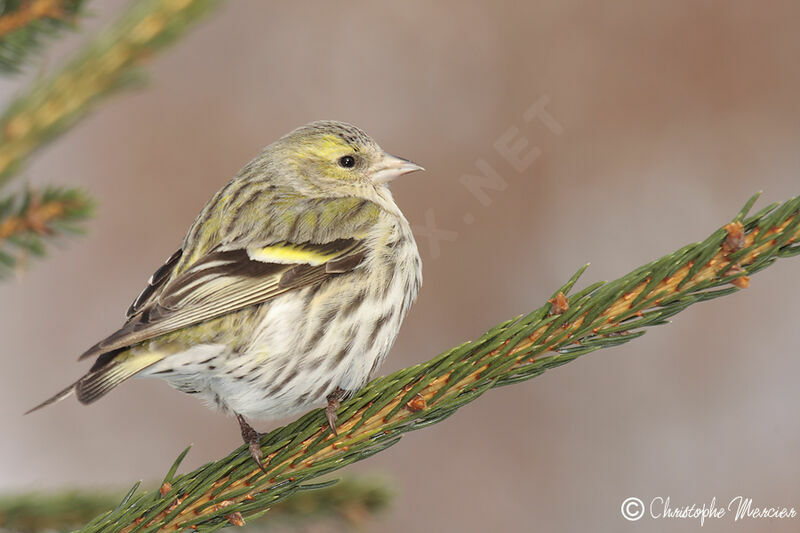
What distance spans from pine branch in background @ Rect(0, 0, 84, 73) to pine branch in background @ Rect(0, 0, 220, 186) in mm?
89

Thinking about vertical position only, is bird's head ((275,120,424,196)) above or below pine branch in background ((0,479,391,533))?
above

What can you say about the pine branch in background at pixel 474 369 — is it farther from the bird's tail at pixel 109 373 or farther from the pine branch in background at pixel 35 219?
the pine branch in background at pixel 35 219

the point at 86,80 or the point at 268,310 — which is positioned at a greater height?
the point at 86,80

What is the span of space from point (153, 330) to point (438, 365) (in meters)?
0.73

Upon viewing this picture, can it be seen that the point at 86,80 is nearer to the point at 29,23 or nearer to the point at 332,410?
the point at 29,23

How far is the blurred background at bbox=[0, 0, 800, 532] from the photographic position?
13.4 feet

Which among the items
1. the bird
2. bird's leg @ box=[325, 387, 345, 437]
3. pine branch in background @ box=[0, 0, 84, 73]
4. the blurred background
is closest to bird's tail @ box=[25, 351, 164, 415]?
the bird

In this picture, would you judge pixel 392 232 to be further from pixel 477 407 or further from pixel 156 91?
pixel 156 91

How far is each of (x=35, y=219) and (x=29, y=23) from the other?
1.51 ft

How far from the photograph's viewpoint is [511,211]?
Answer: 4.25m

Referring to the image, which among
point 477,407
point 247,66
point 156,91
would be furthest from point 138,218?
point 477,407

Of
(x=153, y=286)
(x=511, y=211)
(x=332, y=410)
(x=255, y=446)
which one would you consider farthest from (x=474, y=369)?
(x=511, y=211)

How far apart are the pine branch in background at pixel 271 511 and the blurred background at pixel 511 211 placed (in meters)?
1.68

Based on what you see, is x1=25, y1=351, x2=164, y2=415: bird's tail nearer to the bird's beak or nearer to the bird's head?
the bird's head
